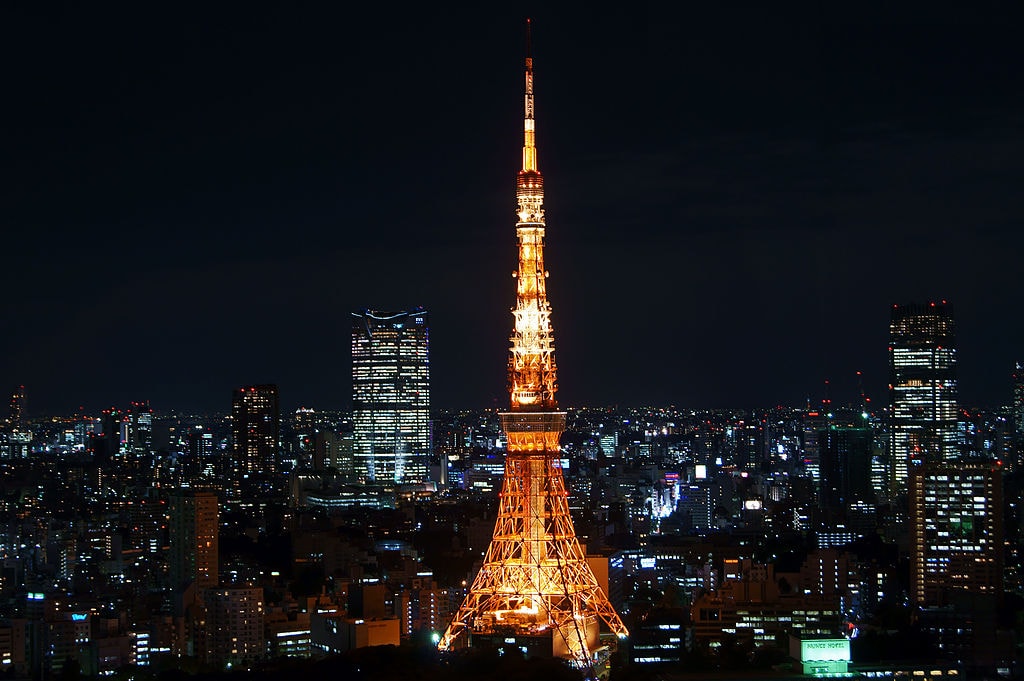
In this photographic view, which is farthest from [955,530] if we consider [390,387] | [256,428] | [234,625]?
[390,387]

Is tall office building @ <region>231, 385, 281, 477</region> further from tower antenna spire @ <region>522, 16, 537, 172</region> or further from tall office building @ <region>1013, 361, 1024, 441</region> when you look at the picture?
tower antenna spire @ <region>522, 16, 537, 172</region>

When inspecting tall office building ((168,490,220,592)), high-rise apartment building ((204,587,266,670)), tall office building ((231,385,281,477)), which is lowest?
high-rise apartment building ((204,587,266,670))

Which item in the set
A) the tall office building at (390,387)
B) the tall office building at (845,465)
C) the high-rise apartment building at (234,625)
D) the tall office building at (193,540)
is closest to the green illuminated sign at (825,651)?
the high-rise apartment building at (234,625)

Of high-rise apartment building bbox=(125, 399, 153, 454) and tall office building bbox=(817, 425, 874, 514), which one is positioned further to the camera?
high-rise apartment building bbox=(125, 399, 153, 454)

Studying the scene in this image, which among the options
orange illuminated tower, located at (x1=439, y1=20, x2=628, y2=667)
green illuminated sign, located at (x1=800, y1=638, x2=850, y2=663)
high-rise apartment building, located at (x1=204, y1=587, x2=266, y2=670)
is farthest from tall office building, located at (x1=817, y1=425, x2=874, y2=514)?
orange illuminated tower, located at (x1=439, y1=20, x2=628, y2=667)

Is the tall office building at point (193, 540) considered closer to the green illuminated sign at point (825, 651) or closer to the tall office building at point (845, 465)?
the green illuminated sign at point (825, 651)

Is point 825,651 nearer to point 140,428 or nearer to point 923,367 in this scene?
point 923,367
